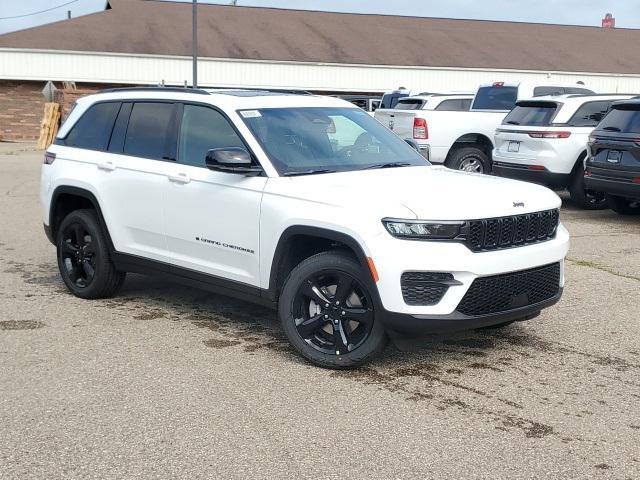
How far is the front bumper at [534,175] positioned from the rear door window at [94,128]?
779 cm

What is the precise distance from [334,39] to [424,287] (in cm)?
3979

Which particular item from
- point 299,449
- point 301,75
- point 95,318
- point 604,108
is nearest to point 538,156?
point 604,108

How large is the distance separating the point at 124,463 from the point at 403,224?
210cm

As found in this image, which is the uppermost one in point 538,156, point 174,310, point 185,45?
point 185,45

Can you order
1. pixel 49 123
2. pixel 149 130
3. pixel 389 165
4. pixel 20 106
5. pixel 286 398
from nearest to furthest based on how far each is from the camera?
pixel 286 398 < pixel 389 165 < pixel 149 130 < pixel 49 123 < pixel 20 106

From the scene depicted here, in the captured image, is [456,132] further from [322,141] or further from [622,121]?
[322,141]

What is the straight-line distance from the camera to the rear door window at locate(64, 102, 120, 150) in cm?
732

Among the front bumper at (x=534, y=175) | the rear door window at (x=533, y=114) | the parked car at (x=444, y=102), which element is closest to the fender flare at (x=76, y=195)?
the front bumper at (x=534, y=175)

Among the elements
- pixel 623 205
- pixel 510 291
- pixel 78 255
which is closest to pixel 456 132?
pixel 623 205

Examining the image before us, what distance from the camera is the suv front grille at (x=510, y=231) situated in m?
5.19

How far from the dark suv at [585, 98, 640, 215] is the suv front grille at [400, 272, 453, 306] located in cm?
703

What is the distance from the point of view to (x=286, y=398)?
16.3 ft

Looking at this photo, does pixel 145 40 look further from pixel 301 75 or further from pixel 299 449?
pixel 299 449

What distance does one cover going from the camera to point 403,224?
16.7ft
